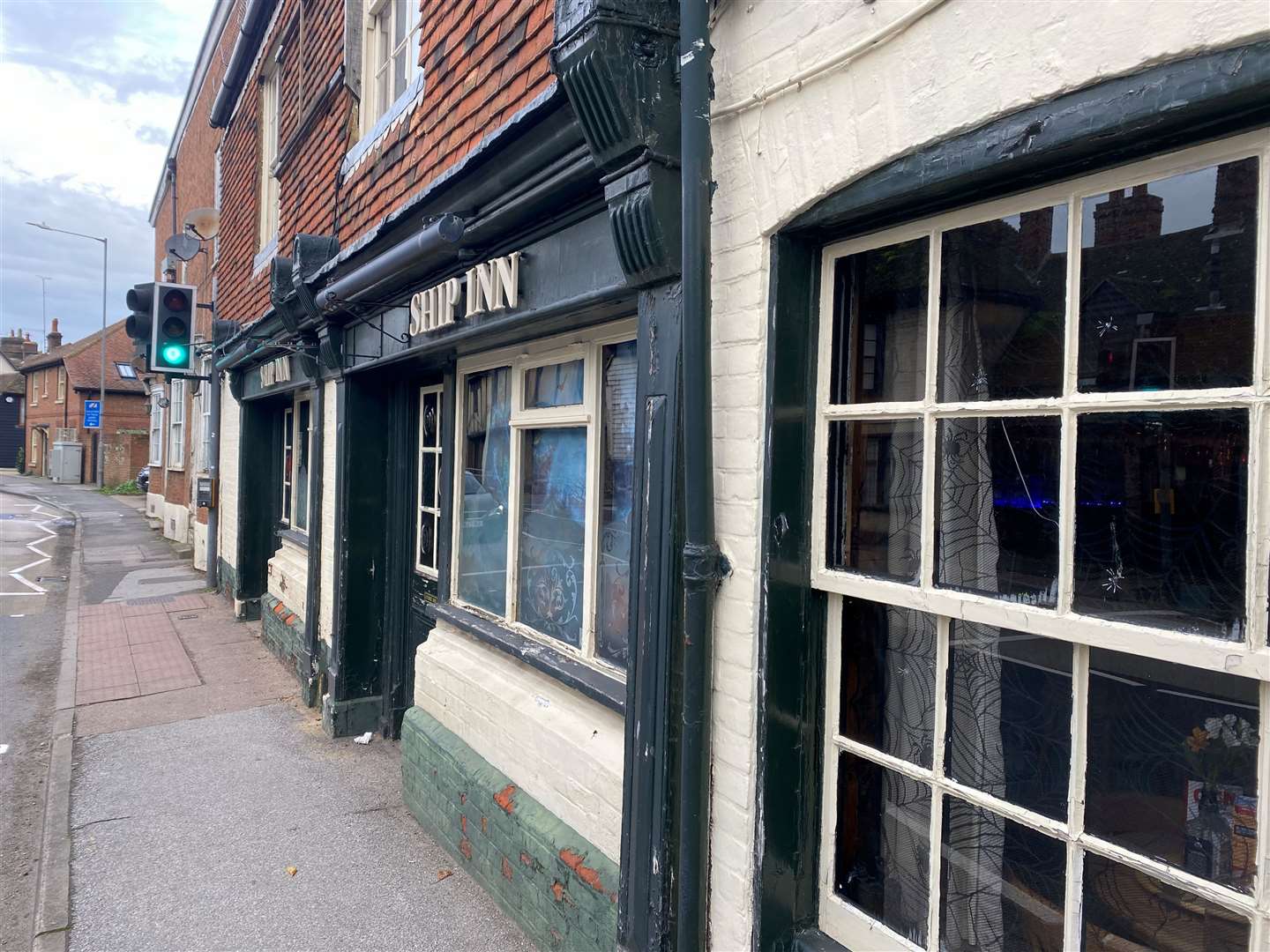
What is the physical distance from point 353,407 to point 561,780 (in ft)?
11.7

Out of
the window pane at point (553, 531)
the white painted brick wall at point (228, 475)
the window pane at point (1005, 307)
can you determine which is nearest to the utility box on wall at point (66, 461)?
the white painted brick wall at point (228, 475)

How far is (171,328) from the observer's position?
856cm

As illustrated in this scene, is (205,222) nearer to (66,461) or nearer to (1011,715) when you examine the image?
(1011,715)

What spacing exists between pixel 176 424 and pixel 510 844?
16132 millimetres

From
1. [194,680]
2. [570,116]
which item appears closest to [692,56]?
[570,116]

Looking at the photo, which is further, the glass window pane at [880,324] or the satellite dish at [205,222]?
the satellite dish at [205,222]

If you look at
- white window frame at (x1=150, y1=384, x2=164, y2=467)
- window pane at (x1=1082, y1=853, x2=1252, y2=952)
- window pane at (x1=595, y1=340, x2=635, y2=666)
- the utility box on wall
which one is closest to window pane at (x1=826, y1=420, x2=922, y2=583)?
window pane at (x1=1082, y1=853, x2=1252, y2=952)

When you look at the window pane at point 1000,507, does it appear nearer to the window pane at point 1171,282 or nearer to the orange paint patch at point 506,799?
the window pane at point 1171,282

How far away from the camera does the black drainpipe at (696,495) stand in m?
2.34

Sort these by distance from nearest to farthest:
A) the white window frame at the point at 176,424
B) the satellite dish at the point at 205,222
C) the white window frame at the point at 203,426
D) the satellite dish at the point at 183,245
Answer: the satellite dish at the point at 183,245 < the satellite dish at the point at 205,222 < the white window frame at the point at 203,426 < the white window frame at the point at 176,424

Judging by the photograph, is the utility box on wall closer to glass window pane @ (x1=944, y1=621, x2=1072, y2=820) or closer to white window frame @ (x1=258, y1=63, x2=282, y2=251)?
white window frame @ (x1=258, y1=63, x2=282, y2=251)

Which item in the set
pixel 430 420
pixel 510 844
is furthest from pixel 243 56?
pixel 510 844

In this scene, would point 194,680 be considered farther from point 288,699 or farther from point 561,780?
point 561,780

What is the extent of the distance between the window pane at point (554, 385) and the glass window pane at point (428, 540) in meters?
2.01
